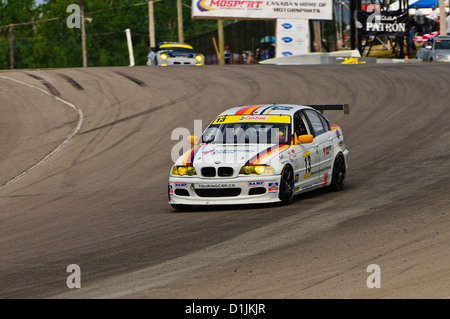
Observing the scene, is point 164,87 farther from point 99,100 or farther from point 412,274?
point 412,274

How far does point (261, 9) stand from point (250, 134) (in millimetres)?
36305

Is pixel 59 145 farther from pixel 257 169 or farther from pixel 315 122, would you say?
pixel 257 169

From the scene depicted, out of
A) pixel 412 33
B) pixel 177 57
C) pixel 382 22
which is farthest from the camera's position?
pixel 412 33

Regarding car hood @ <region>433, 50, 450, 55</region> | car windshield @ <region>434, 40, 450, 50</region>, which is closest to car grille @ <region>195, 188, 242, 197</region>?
car hood @ <region>433, 50, 450, 55</region>

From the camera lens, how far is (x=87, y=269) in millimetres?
8219

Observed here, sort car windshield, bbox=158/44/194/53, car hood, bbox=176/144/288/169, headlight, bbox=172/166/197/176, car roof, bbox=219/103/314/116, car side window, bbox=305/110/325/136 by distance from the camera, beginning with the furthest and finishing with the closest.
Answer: car windshield, bbox=158/44/194/53
car side window, bbox=305/110/325/136
car roof, bbox=219/103/314/116
headlight, bbox=172/166/197/176
car hood, bbox=176/144/288/169

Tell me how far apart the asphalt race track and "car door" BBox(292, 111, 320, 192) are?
0.27 m

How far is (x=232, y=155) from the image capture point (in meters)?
11.6

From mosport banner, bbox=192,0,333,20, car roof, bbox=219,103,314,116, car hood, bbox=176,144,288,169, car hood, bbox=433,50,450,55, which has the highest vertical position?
mosport banner, bbox=192,0,333,20

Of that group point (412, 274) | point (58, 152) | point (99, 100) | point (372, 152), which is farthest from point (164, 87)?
point (412, 274)

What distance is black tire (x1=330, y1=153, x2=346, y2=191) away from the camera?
42.3 feet

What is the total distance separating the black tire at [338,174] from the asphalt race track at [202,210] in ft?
0.76

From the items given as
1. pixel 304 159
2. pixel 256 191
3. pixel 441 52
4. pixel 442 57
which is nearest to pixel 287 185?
pixel 256 191

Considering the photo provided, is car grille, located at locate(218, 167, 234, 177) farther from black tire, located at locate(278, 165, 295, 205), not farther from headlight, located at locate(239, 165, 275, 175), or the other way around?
black tire, located at locate(278, 165, 295, 205)
